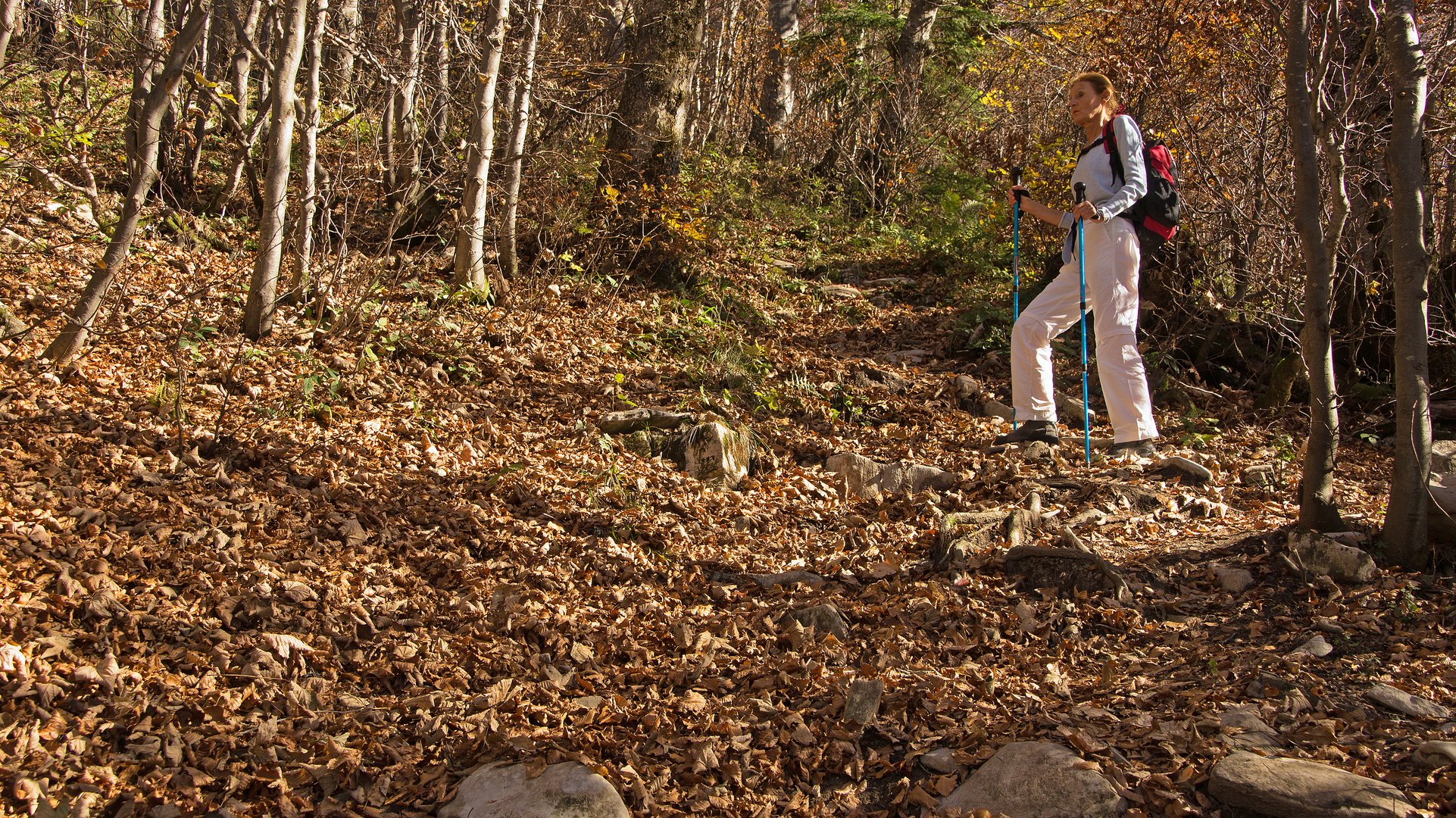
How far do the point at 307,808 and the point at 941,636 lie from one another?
8.48 feet

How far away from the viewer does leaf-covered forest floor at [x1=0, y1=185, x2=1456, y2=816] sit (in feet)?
10.3

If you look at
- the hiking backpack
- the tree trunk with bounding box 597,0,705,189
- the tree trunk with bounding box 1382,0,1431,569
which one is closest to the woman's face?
the hiking backpack

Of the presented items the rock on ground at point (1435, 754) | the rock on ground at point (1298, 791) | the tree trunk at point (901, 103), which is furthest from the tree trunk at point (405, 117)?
the rock on ground at point (1435, 754)

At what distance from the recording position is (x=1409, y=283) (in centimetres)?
383

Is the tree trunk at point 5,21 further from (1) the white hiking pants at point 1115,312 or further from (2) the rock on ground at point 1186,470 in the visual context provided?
(2) the rock on ground at point 1186,470

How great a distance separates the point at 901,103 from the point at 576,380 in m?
7.98

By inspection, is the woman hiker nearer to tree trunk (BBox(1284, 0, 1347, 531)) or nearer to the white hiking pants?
the white hiking pants

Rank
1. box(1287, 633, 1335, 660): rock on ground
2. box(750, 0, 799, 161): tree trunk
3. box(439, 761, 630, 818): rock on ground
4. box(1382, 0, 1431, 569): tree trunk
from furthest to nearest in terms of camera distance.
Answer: box(750, 0, 799, 161): tree trunk → box(1382, 0, 1431, 569): tree trunk → box(1287, 633, 1335, 660): rock on ground → box(439, 761, 630, 818): rock on ground

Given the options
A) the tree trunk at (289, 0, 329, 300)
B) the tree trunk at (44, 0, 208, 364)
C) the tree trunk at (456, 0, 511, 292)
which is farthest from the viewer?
the tree trunk at (456, 0, 511, 292)

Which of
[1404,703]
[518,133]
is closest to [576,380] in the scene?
[518,133]

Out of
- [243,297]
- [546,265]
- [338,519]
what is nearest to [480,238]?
[546,265]

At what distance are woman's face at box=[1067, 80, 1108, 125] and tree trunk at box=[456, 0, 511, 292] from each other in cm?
436

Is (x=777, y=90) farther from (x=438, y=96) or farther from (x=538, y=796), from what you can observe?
(x=538, y=796)

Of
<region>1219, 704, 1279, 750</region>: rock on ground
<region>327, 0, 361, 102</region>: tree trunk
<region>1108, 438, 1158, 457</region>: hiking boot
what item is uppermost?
<region>327, 0, 361, 102</region>: tree trunk
